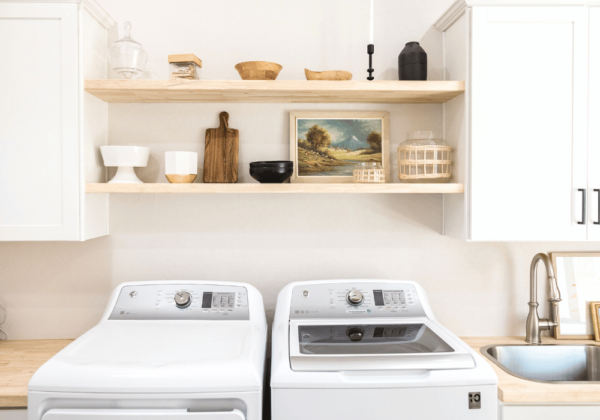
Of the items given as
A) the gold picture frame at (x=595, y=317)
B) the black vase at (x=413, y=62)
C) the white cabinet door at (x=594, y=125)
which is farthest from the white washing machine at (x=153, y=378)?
the gold picture frame at (x=595, y=317)

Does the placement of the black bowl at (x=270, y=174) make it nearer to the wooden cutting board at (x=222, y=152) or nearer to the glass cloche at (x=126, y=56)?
the wooden cutting board at (x=222, y=152)

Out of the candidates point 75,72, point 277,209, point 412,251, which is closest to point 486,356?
point 412,251

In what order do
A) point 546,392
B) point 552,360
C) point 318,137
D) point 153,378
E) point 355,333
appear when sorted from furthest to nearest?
point 318,137
point 552,360
point 355,333
point 546,392
point 153,378

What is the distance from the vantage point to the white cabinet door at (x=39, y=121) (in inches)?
62.2

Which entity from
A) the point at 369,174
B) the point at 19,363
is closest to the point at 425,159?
the point at 369,174

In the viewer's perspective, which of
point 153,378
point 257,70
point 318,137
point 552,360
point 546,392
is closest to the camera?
point 153,378

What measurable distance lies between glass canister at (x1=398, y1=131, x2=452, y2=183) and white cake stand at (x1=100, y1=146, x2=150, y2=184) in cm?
108

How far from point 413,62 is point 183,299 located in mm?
1340

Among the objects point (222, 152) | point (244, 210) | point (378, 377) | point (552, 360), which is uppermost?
point (222, 152)

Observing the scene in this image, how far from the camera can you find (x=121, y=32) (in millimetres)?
1918

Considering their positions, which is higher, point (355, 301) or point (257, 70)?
point (257, 70)

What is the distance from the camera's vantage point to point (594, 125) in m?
1.61

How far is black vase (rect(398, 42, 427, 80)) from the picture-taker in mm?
1755

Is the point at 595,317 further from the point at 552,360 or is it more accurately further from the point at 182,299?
the point at 182,299
